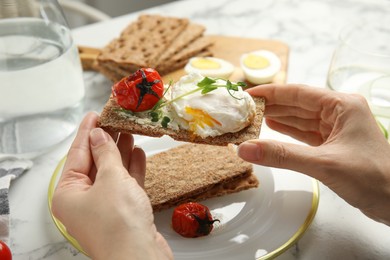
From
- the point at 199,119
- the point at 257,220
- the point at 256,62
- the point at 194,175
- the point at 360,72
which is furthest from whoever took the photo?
the point at 256,62

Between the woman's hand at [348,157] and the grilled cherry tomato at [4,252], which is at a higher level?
the woman's hand at [348,157]

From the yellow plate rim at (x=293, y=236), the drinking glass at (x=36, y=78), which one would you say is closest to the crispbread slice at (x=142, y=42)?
the drinking glass at (x=36, y=78)

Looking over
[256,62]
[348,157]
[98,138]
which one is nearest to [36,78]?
[98,138]

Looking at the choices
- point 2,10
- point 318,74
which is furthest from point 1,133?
point 318,74

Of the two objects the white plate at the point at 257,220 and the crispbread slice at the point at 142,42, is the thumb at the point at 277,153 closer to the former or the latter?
the white plate at the point at 257,220

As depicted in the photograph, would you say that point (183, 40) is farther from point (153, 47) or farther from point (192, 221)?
point (192, 221)

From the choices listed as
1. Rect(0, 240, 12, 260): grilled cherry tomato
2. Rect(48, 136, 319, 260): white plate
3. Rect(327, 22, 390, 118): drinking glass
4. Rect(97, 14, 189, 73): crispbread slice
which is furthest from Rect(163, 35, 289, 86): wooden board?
Rect(0, 240, 12, 260): grilled cherry tomato
